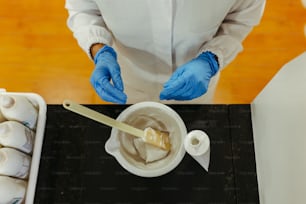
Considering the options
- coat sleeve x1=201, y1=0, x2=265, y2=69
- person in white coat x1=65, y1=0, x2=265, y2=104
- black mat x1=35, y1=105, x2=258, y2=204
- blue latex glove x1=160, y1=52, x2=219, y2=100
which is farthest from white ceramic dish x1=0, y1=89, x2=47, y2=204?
coat sleeve x1=201, y1=0, x2=265, y2=69

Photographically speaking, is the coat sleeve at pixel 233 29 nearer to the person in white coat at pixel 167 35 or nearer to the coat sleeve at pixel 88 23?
the person in white coat at pixel 167 35

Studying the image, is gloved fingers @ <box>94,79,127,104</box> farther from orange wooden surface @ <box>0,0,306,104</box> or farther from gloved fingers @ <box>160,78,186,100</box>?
orange wooden surface @ <box>0,0,306,104</box>

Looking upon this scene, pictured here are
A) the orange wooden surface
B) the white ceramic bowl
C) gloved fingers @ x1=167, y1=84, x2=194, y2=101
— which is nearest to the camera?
the white ceramic bowl

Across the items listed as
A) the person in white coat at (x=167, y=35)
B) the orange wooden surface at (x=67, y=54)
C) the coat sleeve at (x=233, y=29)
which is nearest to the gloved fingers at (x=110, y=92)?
the person in white coat at (x=167, y=35)

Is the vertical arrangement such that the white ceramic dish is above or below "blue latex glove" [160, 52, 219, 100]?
above

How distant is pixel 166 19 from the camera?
846mm

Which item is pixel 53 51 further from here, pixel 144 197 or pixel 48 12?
pixel 144 197

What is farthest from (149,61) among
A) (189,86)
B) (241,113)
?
(241,113)

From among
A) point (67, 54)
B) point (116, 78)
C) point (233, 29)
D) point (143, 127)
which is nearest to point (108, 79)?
point (116, 78)

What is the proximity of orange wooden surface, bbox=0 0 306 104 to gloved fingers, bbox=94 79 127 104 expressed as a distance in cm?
79

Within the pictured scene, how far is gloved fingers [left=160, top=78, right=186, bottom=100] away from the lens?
3.00 feet

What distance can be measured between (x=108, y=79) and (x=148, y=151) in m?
0.20

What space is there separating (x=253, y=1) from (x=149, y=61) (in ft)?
1.03

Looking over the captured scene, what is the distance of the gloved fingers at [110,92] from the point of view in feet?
2.93
